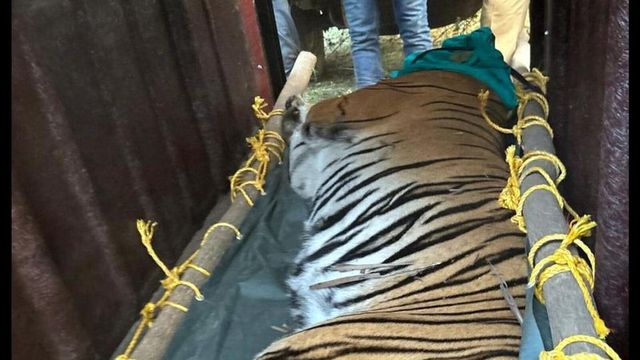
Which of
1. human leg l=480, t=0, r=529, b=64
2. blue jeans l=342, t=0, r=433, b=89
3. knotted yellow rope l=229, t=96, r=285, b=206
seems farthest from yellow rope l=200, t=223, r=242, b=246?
human leg l=480, t=0, r=529, b=64

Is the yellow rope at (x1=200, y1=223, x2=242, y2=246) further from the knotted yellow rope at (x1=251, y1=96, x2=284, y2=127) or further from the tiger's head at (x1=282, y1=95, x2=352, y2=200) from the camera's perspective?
the knotted yellow rope at (x1=251, y1=96, x2=284, y2=127)

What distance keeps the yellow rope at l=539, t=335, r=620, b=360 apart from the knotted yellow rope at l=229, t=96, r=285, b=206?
1.06m

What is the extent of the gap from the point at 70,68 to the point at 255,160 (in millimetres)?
764

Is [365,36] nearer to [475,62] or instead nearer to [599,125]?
[475,62]

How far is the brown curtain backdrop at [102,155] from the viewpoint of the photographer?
3.67ft

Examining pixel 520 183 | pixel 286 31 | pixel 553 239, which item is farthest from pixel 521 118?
pixel 286 31

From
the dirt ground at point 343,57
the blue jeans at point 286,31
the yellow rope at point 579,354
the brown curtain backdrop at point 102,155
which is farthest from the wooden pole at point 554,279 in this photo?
the dirt ground at point 343,57

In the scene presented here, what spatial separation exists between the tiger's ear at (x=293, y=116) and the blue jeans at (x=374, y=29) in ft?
2.70

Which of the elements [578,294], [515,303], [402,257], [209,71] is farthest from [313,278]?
[209,71]

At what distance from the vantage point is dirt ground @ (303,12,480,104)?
3266mm

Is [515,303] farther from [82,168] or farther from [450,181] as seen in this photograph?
[82,168]

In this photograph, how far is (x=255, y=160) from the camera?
6.38 ft

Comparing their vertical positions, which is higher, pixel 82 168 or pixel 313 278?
pixel 82 168

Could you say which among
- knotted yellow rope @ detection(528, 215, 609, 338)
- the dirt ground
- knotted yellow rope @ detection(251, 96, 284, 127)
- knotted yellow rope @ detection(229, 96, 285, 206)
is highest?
knotted yellow rope @ detection(528, 215, 609, 338)
